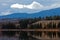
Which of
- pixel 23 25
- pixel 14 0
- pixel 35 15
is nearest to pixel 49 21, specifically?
pixel 35 15

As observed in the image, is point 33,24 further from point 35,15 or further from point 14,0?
point 14,0

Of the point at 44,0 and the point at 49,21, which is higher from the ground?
the point at 44,0

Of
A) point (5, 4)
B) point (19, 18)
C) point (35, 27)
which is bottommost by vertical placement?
point (35, 27)

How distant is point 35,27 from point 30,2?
1.13ft

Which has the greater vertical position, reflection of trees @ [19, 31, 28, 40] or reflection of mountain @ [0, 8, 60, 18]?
reflection of mountain @ [0, 8, 60, 18]

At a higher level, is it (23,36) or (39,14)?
(39,14)

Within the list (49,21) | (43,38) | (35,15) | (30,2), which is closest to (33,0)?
(30,2)

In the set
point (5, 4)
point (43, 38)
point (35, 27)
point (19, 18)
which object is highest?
point (5, 4)

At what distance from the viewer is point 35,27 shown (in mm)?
2010

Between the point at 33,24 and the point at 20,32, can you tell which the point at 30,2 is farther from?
the point at 20,32

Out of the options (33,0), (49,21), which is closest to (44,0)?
(33,0)

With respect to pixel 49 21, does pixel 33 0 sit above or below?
above

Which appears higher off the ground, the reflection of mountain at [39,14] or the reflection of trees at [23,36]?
the reflection of mountain at [39,14]

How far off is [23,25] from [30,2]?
0.32 m
